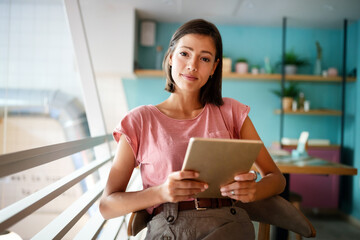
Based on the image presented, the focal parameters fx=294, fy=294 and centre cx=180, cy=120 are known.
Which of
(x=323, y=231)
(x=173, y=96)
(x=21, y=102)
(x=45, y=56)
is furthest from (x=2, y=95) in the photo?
(x=323, y=231)

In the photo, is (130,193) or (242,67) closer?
(130,193)

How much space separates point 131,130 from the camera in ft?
3.57

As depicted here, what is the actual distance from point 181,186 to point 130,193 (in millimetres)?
225

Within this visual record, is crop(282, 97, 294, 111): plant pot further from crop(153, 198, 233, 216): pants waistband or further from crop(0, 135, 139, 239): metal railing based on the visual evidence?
crop(153, 198, 233, 216): pants waistband

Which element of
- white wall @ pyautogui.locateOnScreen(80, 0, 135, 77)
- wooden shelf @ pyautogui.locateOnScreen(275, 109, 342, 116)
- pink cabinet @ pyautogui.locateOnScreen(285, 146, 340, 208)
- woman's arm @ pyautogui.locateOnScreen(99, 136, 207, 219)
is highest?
white wall @ pyautogui.locateOnScreen(80, 0, 135, 77)

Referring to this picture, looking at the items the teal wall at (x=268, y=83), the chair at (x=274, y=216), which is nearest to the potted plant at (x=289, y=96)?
the teal wall at (x=268, y=83)

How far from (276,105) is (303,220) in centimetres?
323

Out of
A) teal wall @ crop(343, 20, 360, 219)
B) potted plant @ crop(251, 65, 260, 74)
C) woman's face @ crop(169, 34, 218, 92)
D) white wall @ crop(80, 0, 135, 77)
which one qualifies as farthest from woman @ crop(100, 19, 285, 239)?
teal wall @ crop(343, 20, 360, 219)

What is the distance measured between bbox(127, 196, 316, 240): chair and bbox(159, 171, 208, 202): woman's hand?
219mm

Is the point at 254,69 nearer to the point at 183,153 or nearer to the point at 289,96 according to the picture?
the point at 289,96

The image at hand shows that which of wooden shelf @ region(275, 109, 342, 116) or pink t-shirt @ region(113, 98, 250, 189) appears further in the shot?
wooden shelf @ region(275, 109, 342, 116)

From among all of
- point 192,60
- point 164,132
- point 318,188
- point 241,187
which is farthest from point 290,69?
point 241,187

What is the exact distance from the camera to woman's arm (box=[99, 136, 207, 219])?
0.83 metres

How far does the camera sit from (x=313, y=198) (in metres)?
3.76
